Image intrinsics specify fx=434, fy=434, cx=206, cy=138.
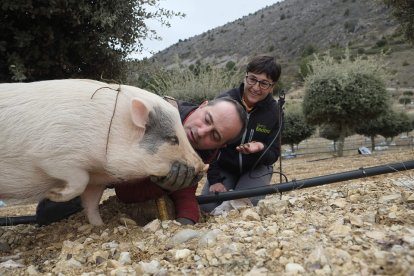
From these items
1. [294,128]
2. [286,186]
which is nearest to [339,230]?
[286,186]

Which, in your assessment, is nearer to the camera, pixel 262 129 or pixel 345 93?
pixel 262 129

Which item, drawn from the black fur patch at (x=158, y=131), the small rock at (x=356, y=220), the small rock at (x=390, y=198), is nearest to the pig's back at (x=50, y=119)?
the black fur patch at (x=158, y=131)

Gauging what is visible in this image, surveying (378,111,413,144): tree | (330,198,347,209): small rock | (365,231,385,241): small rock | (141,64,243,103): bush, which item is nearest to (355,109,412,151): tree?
(378,111,413,144): tree

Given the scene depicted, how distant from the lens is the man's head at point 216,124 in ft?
9.86

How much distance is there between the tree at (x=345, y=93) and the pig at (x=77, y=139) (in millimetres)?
15712

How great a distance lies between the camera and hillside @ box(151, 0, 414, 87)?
58.3 meters

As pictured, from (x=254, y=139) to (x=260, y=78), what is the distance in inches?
23.6

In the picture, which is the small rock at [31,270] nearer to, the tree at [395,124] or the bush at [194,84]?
the bush at [194,84]

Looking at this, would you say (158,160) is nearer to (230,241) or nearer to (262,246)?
(230,241)

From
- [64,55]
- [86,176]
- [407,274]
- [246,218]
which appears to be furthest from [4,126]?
[64,55]

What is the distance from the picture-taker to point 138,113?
252cm

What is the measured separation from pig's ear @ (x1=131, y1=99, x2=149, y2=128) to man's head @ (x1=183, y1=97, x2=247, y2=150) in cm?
59

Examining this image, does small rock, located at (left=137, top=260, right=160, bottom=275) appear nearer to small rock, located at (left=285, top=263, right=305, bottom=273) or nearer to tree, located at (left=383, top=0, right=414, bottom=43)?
small rock, located at (left=285, top=263, right=305, bottom=273)

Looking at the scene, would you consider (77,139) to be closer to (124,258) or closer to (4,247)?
(124,258)
